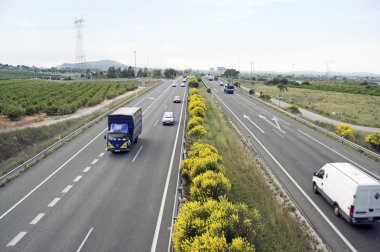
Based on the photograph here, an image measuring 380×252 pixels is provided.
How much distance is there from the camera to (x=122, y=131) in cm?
2453

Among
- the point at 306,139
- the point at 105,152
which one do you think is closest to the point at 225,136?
the point at 306,139

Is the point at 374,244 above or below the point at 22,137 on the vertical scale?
below

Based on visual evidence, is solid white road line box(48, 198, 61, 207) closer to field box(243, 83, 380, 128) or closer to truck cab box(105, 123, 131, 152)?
truck cab box(105, 123, 131, 152)

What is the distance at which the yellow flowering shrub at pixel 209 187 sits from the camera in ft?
44.5

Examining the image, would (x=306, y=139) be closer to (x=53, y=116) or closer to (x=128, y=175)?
(x=128, y=175)

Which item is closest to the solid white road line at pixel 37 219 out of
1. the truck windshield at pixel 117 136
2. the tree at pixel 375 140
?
the truck windshield at pixel 117 136

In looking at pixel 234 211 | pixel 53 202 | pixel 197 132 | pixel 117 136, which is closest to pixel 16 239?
pixel 53 202

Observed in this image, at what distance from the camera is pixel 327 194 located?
51.6ft

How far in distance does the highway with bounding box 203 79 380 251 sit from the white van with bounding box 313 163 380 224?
2.15ft

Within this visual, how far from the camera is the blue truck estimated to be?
78.8ft

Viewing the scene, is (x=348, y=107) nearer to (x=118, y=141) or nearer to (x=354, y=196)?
(x=118, y=141)

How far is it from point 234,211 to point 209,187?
3164 millimetres

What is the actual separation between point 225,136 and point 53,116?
1164 inches

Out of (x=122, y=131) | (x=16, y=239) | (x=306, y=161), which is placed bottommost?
(x=16, y=239)
